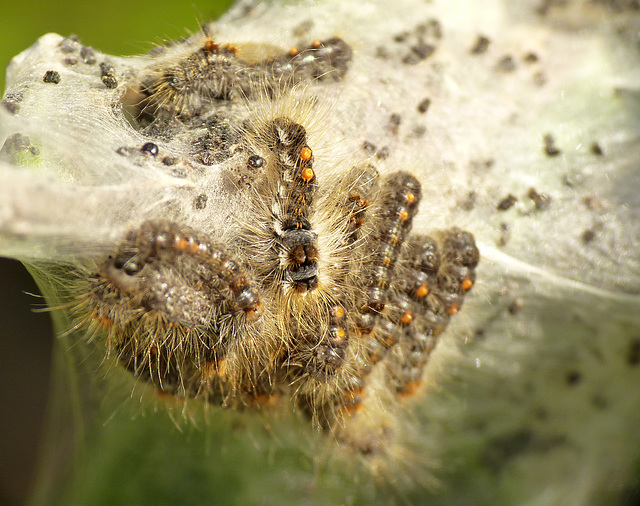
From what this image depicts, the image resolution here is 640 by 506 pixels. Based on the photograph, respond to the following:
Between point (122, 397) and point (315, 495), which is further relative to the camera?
point (315, 495)

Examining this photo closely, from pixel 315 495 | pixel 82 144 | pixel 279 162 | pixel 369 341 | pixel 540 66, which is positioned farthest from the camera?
pixel 315 495

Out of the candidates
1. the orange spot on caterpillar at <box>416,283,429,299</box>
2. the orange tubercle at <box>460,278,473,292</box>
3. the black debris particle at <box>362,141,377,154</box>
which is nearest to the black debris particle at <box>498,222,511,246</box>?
the orange tubercle at <box>460,278,473,292</box>

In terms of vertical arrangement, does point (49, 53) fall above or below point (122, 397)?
above

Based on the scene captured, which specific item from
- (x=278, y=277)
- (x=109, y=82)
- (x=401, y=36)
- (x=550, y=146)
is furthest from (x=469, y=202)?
(x=109, y=82)

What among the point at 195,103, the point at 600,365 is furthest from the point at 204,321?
the point at 600,365

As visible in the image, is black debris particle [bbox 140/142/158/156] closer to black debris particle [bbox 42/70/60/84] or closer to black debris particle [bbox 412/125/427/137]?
black debris particle [bbox 42/70/60/84]

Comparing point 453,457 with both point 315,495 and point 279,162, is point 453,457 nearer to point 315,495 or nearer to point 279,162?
point 315,495
